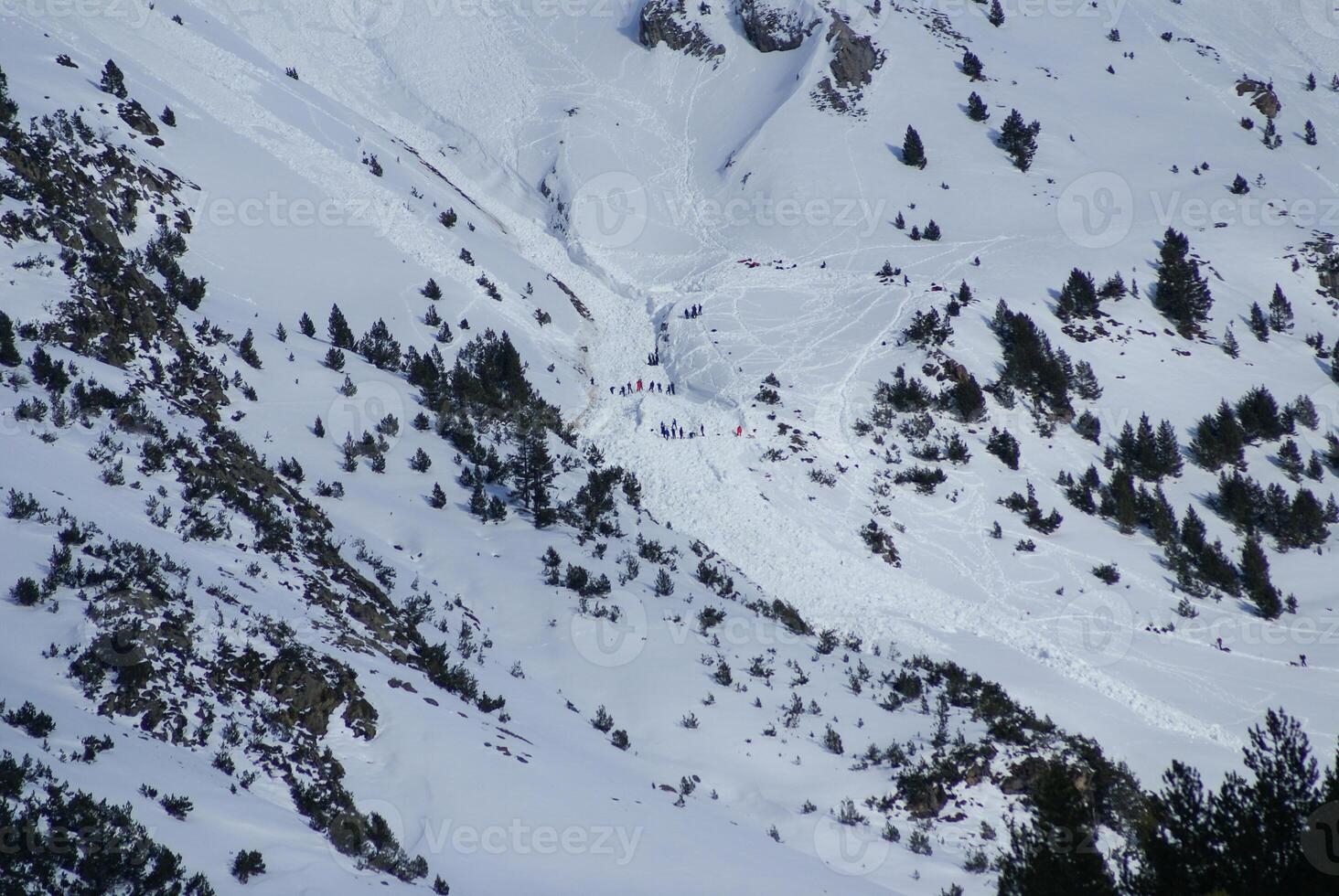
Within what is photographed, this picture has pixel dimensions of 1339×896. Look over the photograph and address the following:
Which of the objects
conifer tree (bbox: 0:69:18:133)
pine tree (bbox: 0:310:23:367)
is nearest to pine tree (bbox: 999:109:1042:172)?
conifer tree (bbox: 0:69:18:133)

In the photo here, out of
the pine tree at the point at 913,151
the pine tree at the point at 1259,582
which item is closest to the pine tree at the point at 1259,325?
the pine tree at the point at 1259,582

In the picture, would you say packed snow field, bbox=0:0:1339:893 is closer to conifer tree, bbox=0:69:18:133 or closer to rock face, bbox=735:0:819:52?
conifer tree, bbox=0:69:18:133

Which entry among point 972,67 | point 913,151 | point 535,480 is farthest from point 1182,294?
point 535,480

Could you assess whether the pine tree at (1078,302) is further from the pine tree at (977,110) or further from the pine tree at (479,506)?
the pine tree at (479,506)

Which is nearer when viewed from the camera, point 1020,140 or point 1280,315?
point 1280,315

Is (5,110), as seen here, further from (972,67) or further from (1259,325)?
(972,67)

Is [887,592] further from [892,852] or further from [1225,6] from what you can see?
[1225,6]
